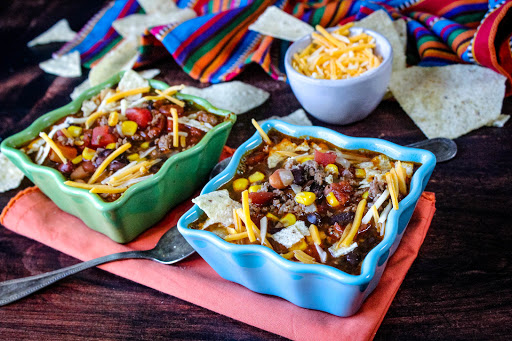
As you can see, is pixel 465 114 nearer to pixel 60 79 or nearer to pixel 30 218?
pixel 30 218

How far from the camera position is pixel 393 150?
218 centimetres

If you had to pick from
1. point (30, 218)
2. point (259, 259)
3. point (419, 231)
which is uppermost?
point (259, 259)

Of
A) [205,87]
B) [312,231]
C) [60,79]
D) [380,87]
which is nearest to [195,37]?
[205,87]

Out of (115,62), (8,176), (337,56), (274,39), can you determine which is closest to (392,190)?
(337,56)

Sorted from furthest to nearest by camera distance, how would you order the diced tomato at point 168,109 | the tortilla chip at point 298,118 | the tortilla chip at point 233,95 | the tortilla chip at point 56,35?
the tortilla chip at point 56,35
the tortilla chip at point 233,95
the tortilla chip at point 298,118
the diced tomato at point 168,109

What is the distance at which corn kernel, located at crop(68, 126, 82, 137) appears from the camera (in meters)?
2.58

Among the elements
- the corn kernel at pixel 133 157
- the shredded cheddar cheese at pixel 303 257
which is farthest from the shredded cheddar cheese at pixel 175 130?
the shredded cheddar cheese at pixel 303 257

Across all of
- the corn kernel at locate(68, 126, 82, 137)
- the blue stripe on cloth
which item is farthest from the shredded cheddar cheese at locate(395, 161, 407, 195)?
the blue stripe on cloth

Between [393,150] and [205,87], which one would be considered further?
[205,87]

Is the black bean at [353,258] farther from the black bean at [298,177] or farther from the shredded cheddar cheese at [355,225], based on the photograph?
the black bean at [298,177]

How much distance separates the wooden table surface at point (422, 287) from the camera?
6.37 ft

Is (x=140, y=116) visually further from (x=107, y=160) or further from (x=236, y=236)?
(x=236, y=236)

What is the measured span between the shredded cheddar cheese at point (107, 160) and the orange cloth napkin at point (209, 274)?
12.9 inches

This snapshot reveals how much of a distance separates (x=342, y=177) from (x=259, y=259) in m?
0.54
